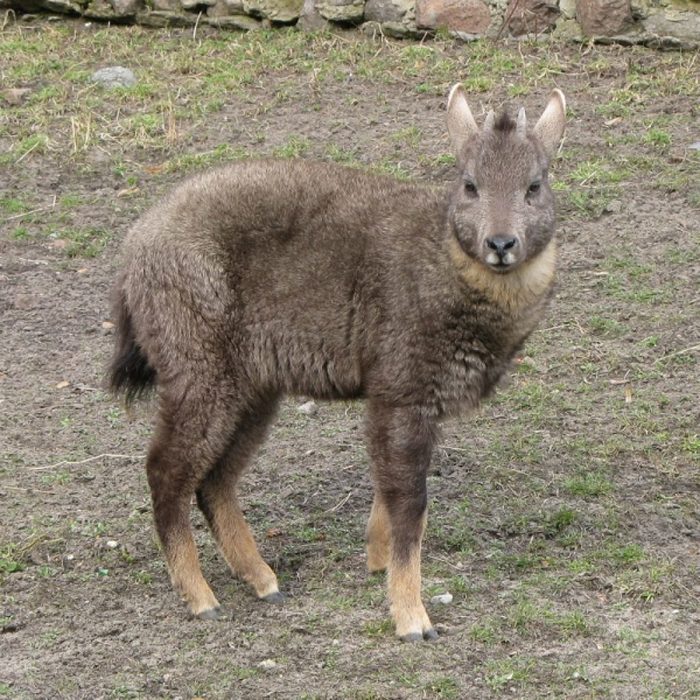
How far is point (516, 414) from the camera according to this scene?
805 cm

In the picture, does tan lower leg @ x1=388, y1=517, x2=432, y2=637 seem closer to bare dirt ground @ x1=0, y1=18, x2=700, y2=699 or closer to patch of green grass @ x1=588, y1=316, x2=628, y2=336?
bare dirt ground @ x1=0, y1=18, x2=700, y2=699

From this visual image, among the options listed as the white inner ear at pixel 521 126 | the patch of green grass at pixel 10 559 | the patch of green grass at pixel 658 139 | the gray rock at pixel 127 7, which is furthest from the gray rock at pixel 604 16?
the patch of green grass at pixel 10 559

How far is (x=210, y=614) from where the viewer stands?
21.0 feet

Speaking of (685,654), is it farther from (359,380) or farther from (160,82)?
(160,82)

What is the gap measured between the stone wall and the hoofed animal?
188 inches

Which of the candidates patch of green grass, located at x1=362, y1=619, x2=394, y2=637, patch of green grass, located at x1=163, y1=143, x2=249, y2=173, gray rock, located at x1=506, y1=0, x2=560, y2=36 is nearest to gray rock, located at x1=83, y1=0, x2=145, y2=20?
patch of green grass, located at x1=163, y1=143, x2=249, y2=173

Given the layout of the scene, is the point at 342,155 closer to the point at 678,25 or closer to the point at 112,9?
the point at 678,25

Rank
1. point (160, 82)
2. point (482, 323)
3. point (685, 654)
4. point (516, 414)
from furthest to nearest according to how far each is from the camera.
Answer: point (160, 82) < point (516, 414) < point (482, 323) < point (685, 654)

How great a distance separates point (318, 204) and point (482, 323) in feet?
3.07

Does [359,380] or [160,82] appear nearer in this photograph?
Answer: [359,380]

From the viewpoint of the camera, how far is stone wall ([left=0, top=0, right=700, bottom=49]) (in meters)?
11.2

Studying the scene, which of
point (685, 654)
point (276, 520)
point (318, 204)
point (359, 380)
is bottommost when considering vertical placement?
point (276, 520)

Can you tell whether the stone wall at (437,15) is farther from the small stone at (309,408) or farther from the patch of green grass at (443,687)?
the patch of green grass at (443,687)

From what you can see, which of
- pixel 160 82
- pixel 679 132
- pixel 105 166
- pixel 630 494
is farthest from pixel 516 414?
pixel 160 82
